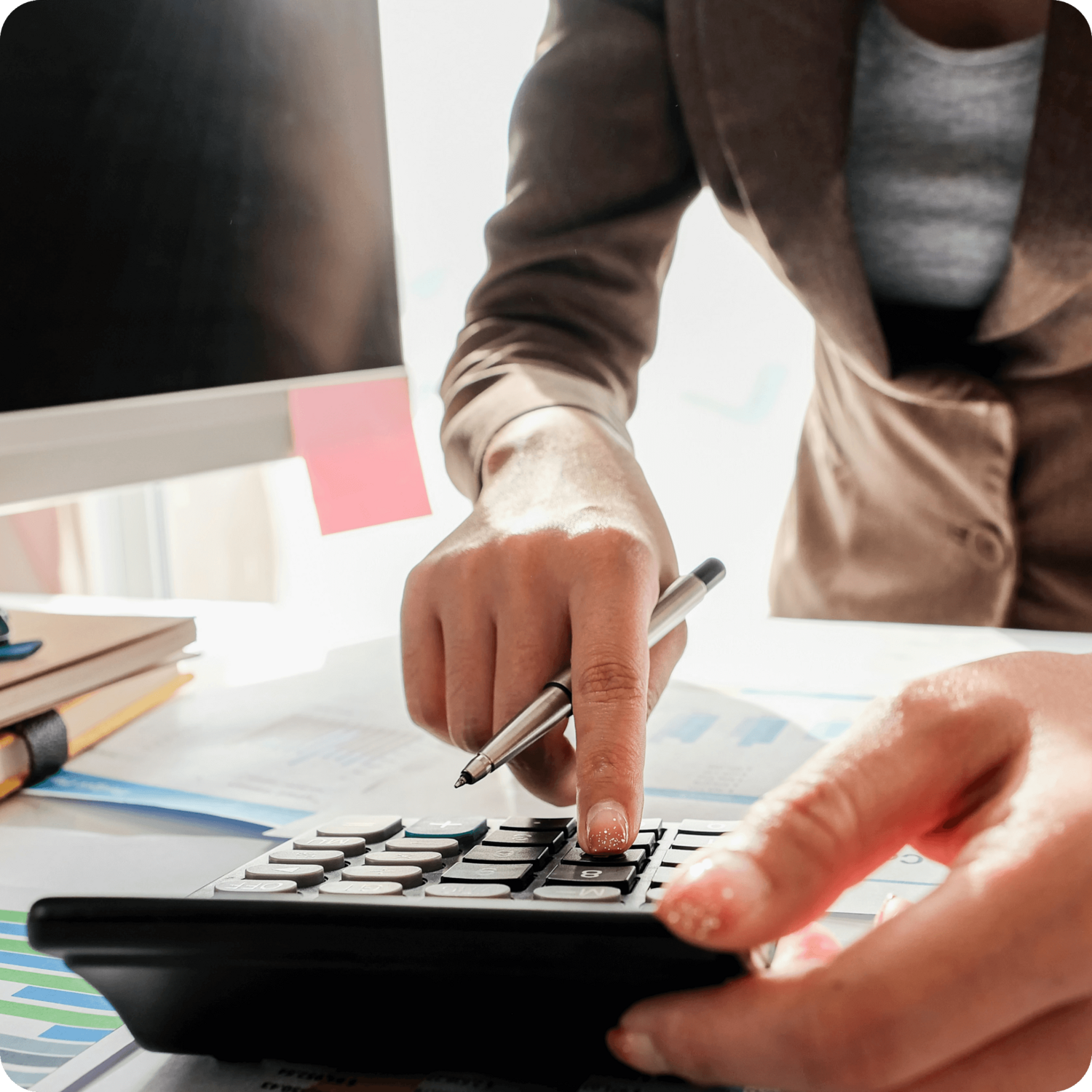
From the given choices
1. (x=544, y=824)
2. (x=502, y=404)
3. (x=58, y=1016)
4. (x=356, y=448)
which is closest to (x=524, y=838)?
(x=544, y=824)

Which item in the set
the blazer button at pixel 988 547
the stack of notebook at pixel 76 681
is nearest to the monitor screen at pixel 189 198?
the stack of notebook at pixel 76 681

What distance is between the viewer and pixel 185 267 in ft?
1.54

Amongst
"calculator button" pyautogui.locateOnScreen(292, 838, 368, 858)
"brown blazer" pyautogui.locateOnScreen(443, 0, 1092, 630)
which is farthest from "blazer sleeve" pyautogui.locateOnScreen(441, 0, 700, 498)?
"calculator button" pyautogui.locateOnScreen(292, 838, 368, 858)

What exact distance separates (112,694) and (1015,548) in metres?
0.49

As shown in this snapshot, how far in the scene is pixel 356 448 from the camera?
557 mm

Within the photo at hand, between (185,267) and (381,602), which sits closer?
(185,267)

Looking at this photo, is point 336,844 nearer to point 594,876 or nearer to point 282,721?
point 594,876

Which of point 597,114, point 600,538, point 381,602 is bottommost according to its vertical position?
point 381,602

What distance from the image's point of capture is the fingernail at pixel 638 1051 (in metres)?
0.18

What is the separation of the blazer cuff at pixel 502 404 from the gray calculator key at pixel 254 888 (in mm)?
246

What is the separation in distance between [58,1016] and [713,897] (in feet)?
0.58

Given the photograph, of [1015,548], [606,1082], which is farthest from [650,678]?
[1015,548]

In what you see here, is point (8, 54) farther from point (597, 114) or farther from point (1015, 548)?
point (1015, 548)

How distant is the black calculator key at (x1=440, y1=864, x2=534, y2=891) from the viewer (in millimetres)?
218
